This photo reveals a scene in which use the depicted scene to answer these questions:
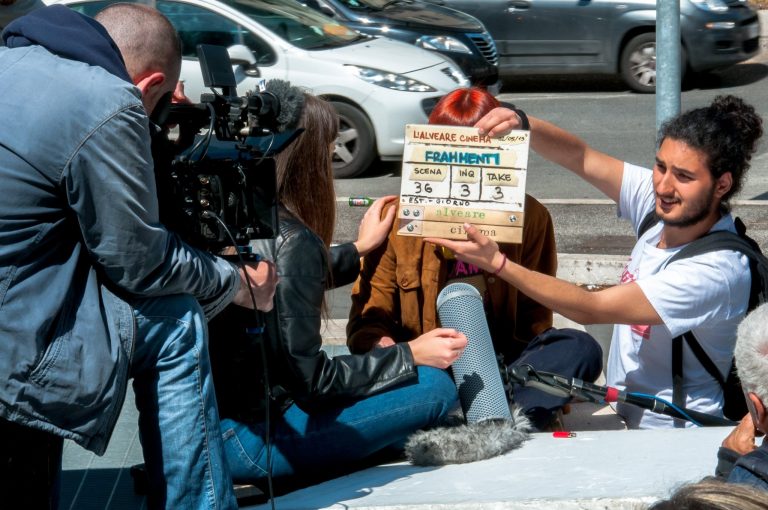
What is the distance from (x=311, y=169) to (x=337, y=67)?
6.57m

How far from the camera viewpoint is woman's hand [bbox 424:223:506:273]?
3.62 metres

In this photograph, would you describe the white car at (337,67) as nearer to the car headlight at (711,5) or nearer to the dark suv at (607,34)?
the dark suv at (607,34)

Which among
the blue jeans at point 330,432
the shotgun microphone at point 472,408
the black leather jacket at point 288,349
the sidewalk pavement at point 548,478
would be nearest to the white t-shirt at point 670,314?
the sidewalk pavement at point 548,478

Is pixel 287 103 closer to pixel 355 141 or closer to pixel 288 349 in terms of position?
pixel 288 349

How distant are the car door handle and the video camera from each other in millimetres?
10377

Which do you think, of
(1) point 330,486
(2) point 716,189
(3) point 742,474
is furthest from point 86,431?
(2) point 716,189

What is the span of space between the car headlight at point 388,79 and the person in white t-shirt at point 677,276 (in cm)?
599

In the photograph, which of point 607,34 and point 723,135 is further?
point 607,34

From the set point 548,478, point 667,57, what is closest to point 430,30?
point 667,57

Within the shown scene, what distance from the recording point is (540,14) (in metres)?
13.2

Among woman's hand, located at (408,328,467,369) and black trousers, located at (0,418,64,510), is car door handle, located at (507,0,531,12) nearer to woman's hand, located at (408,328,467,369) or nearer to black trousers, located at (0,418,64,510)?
woman's hand, located at (408,328,467,369)

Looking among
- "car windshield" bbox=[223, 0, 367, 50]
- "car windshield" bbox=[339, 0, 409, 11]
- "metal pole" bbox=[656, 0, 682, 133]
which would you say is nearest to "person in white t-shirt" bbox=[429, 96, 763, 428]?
"metal pole" bbox=[656, 0, 682, 133]

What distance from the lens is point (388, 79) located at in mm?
9961

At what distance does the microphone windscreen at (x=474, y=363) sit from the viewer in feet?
12.2
